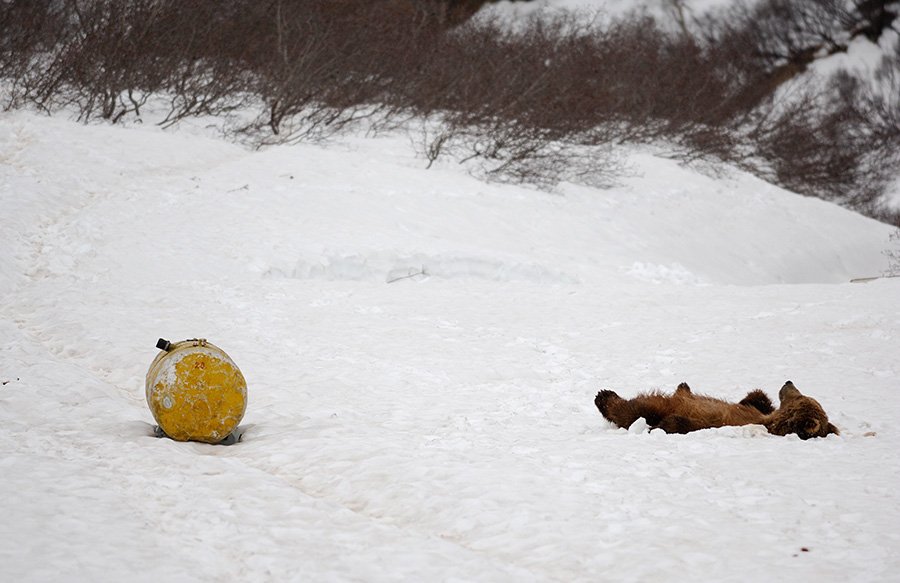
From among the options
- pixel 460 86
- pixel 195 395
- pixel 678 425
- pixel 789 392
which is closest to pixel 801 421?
pixel 789 392

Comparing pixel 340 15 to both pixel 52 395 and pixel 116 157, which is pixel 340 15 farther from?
pixel 52 395

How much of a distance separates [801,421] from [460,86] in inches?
758

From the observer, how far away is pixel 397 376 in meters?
7.16

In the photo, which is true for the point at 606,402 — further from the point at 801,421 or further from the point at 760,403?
the point at 801,421

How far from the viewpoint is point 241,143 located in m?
18.4

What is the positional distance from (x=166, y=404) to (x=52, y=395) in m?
1.18

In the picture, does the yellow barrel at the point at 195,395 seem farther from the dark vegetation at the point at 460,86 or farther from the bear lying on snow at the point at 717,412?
the dark vegetation at the point at 460,86

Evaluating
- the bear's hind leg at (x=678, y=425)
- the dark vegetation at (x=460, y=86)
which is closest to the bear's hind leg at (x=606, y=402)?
the bear's hind leg at (x=678, y=425)

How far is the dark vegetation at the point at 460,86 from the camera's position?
61.6 ft

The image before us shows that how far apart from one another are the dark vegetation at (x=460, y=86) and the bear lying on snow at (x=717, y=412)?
13.5 m

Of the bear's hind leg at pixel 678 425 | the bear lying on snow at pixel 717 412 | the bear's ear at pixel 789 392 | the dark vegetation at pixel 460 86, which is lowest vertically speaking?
the bear's hind leg at pixel 678 425

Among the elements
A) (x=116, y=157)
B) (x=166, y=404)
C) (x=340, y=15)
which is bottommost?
(x=166, y=404)

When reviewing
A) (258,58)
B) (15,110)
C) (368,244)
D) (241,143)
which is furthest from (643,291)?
(258,58)

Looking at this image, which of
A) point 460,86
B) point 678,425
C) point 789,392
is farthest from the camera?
point 460,86
